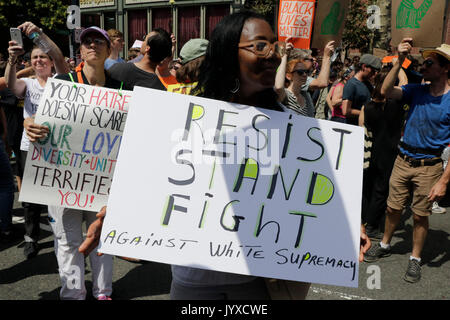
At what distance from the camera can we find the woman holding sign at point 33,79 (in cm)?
276

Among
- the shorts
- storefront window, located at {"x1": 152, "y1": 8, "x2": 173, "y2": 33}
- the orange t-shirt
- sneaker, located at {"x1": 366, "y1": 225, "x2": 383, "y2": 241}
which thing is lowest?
sneaker, located at {"x1": 366, "y1": 225, "x2": 383, "y2": 241}

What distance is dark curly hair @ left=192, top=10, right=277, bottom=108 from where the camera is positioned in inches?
61.4

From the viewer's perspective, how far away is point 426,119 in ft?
11.8

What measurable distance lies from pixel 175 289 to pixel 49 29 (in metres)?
26.1

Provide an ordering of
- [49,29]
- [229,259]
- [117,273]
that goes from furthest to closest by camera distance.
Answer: [49,29] → [117,273] → [229,259]

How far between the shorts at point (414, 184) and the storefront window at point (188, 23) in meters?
19.7

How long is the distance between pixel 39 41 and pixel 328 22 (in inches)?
104

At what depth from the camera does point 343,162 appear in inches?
63.1

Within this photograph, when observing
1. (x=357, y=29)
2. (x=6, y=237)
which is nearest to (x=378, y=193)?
(x=6, y=237)

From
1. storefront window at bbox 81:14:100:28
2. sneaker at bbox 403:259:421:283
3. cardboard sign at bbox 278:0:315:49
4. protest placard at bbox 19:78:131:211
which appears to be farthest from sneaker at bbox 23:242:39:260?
storefront window at bbox 81:14:100:28

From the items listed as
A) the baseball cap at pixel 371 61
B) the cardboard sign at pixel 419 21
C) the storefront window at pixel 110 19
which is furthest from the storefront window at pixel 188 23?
the cardboard sign at pixel 419 21

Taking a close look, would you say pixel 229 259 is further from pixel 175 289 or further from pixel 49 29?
pixel 49 29

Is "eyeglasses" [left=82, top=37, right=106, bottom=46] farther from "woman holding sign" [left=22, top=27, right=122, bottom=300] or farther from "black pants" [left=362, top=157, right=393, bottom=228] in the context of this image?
"black pants" [left=362, top=157, right=393, bottom=228]
